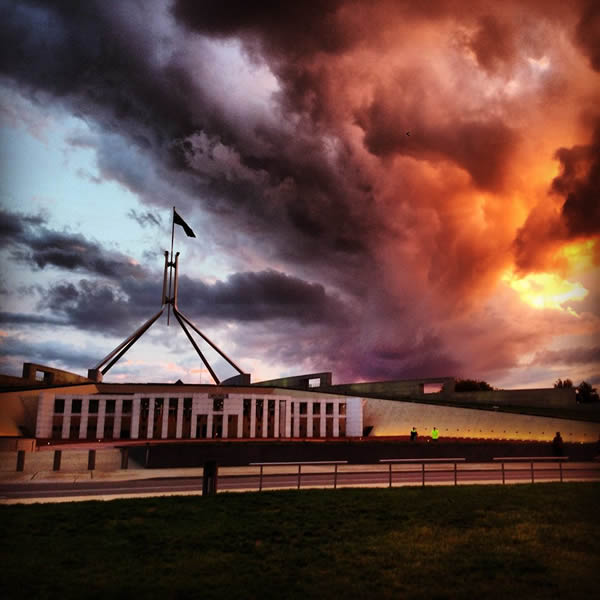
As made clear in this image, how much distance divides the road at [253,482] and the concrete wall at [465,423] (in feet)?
39.3

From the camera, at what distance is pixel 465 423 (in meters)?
43.3

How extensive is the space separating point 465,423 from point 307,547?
115ft

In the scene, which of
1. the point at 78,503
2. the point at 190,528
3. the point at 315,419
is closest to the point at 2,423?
the point at 315,419

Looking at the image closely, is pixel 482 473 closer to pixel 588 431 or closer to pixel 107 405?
pixel 588 431

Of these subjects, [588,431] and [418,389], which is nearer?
[588,431]

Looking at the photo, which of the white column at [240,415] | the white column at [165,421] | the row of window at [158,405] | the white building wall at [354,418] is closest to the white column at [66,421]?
the row of window at [158,405]

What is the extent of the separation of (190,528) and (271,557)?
245 cm

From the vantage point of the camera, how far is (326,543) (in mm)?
11305

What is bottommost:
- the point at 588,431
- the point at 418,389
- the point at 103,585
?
the point at 103,585

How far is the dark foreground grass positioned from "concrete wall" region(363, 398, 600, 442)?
2462 cm

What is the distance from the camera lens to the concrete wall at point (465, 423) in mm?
37812

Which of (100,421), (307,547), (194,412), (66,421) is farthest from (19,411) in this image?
(307,547)

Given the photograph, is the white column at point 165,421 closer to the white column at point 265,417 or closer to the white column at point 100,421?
the white column at point 100,421

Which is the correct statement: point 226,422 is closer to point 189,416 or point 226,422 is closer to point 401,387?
point 189,416
